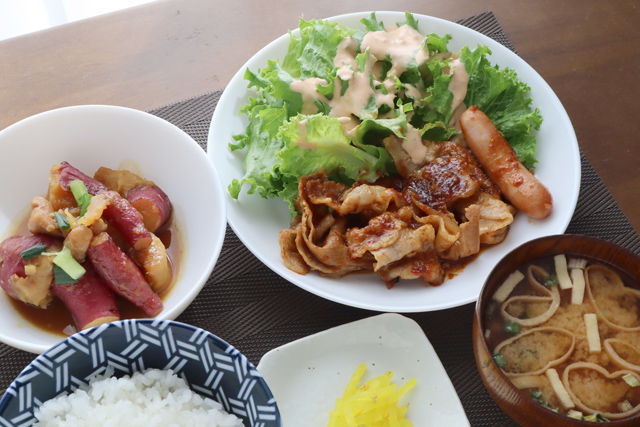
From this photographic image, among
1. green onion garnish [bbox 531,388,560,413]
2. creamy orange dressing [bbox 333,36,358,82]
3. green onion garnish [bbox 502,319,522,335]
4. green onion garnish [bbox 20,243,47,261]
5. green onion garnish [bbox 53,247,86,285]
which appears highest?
creamy orange dressing [bbox 333,36,358,82]

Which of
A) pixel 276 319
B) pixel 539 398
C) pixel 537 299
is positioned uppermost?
Result: pixel 537 299

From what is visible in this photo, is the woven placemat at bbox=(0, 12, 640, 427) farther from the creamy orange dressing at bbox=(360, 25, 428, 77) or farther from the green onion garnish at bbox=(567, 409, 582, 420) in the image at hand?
the creamy orange dressing at bbox=(360, 25, 428, 77)

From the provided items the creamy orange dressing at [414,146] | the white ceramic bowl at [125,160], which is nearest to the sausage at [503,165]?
the creamy orange dressing at [414,146]

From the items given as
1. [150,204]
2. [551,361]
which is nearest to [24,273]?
[150,204]

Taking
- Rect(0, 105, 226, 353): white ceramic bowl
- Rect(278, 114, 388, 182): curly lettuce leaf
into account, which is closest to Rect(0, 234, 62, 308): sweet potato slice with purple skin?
Rect(0, 105, 226, 353): white ceramic bowl

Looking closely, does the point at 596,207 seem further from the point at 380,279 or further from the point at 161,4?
the point at 161,4

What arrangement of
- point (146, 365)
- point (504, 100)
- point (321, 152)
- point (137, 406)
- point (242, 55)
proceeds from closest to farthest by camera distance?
point (137, 406) < point (146, 365) < point (321, 152) < point (504, 100) < point (242, 55)

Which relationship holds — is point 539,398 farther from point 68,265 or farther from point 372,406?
point 68,265
